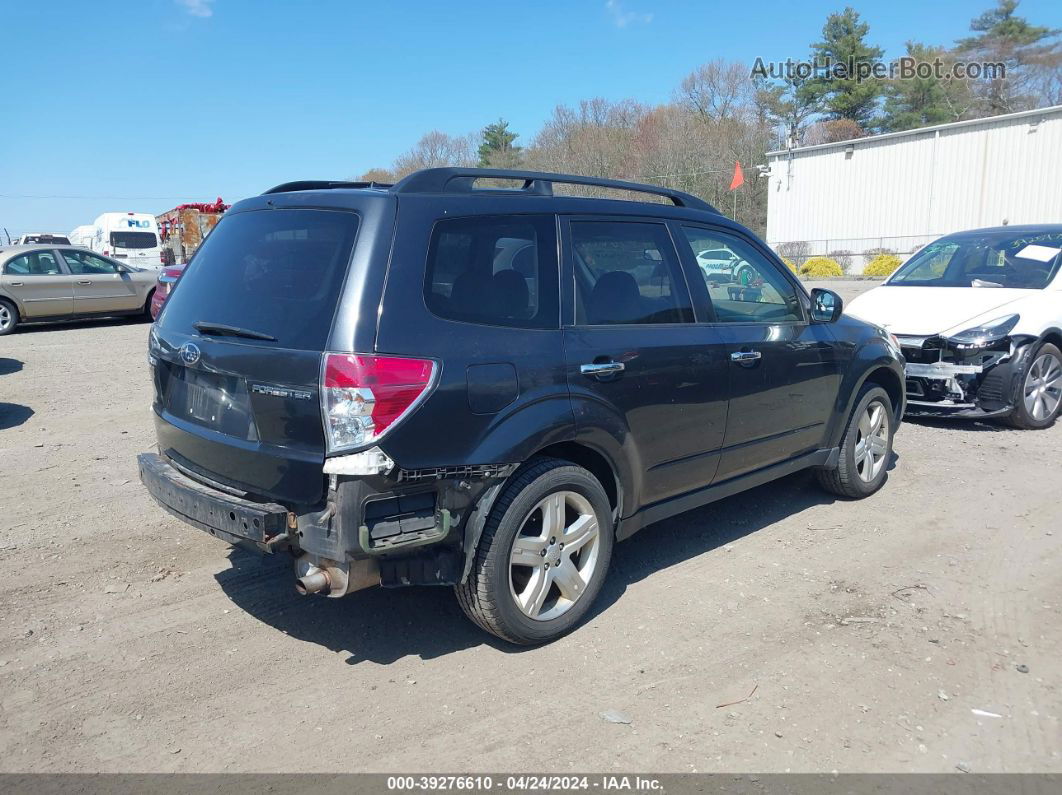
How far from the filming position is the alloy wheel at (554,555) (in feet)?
12.4

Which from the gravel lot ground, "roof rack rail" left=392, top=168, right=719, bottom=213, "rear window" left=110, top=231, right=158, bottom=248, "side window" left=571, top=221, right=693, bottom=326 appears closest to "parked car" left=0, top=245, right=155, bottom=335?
the gravel lot ground

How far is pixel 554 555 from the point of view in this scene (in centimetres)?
387

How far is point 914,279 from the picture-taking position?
9.20 meters

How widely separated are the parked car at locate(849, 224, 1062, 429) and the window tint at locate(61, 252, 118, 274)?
14348 mm

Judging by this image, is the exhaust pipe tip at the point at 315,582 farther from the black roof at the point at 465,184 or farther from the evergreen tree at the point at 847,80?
the evergreen tree at the point at 847,80

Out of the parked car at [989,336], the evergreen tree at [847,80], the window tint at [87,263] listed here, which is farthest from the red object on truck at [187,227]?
the evergreen tree at [847,80]

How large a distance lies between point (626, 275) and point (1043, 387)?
→ 5.66 m

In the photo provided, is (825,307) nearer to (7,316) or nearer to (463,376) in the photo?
(463,376)

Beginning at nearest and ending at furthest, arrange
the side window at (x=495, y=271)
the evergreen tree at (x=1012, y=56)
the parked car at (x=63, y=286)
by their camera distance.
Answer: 1. the side window at (x=495, y=271)
2. the parked car at (x=63, y=286)
3. the evergreen tree at (x=1012, y=56)

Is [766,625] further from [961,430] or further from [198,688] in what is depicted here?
[961,430]

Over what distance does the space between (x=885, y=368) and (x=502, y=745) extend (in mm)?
4115

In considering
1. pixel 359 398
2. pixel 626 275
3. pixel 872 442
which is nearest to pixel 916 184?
pixel 872 442

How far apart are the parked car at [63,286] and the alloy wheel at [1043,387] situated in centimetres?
1555

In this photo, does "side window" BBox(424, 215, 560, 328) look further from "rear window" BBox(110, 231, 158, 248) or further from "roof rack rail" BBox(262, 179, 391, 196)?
"rear window" BBox(110, 231, 158, 248)
